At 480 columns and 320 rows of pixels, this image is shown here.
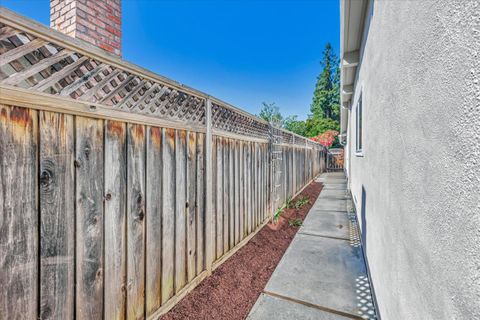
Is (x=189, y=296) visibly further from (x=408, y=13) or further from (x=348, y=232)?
(x=348, y=232)

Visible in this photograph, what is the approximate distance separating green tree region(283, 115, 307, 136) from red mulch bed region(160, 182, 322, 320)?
2931 centimetres

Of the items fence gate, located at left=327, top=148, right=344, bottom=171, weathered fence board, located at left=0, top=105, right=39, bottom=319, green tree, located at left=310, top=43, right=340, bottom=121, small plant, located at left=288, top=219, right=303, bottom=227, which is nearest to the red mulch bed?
small plant, located at left=288, top=219, right=303, bottom=227

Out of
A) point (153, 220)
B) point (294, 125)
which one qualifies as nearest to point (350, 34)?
point (153, 220)

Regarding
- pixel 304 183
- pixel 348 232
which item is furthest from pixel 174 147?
pixel 304 183

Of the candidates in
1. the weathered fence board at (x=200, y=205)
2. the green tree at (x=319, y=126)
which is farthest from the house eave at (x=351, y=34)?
the green tree at (x=319, y=126)

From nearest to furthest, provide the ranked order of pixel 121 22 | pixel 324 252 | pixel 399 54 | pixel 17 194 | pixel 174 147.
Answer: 1. pixel 17 194
2. pixel 399 54
3. pixel 174 147
4. pixel 121 22
5. pixel 324 252

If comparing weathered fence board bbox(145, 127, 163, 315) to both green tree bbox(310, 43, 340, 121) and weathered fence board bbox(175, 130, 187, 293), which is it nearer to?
weathered fence board bbox(175, 130, 187, 293)

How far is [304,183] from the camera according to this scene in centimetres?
906

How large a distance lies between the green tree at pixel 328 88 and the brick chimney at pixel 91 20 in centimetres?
3127

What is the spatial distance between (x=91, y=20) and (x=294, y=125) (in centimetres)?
3380

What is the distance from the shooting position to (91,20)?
8.25 feet

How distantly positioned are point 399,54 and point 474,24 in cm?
86

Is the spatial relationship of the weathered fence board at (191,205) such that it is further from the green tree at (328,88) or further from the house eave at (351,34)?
the green tree at (328,88)

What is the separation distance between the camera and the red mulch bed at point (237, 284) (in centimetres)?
217
